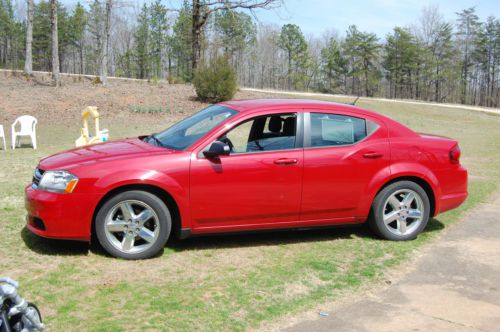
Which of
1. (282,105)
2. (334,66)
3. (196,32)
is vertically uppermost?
(334,66)

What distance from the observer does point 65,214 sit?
192 inches

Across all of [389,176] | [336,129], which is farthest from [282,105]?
[389,176]

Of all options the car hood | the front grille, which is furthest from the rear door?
the front grille

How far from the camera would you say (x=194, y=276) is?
15.6 ft

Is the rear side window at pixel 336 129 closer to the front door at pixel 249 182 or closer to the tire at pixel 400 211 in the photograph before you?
the front door at pixel 249 182

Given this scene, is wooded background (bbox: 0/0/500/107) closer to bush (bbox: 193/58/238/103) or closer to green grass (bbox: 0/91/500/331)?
bush (bbox: 193/58/238/103)

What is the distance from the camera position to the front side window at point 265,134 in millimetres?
5543

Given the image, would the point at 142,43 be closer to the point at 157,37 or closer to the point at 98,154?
the point at 157,37

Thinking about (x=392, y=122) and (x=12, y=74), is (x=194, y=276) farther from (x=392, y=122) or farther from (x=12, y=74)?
(x=12, y=74)

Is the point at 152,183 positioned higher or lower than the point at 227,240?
higher

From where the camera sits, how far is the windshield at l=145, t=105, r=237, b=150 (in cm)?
550

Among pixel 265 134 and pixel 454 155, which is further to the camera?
pixel 454 155

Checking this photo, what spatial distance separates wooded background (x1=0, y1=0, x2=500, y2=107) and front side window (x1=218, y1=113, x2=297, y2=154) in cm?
6325

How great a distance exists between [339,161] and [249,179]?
1.05 m
